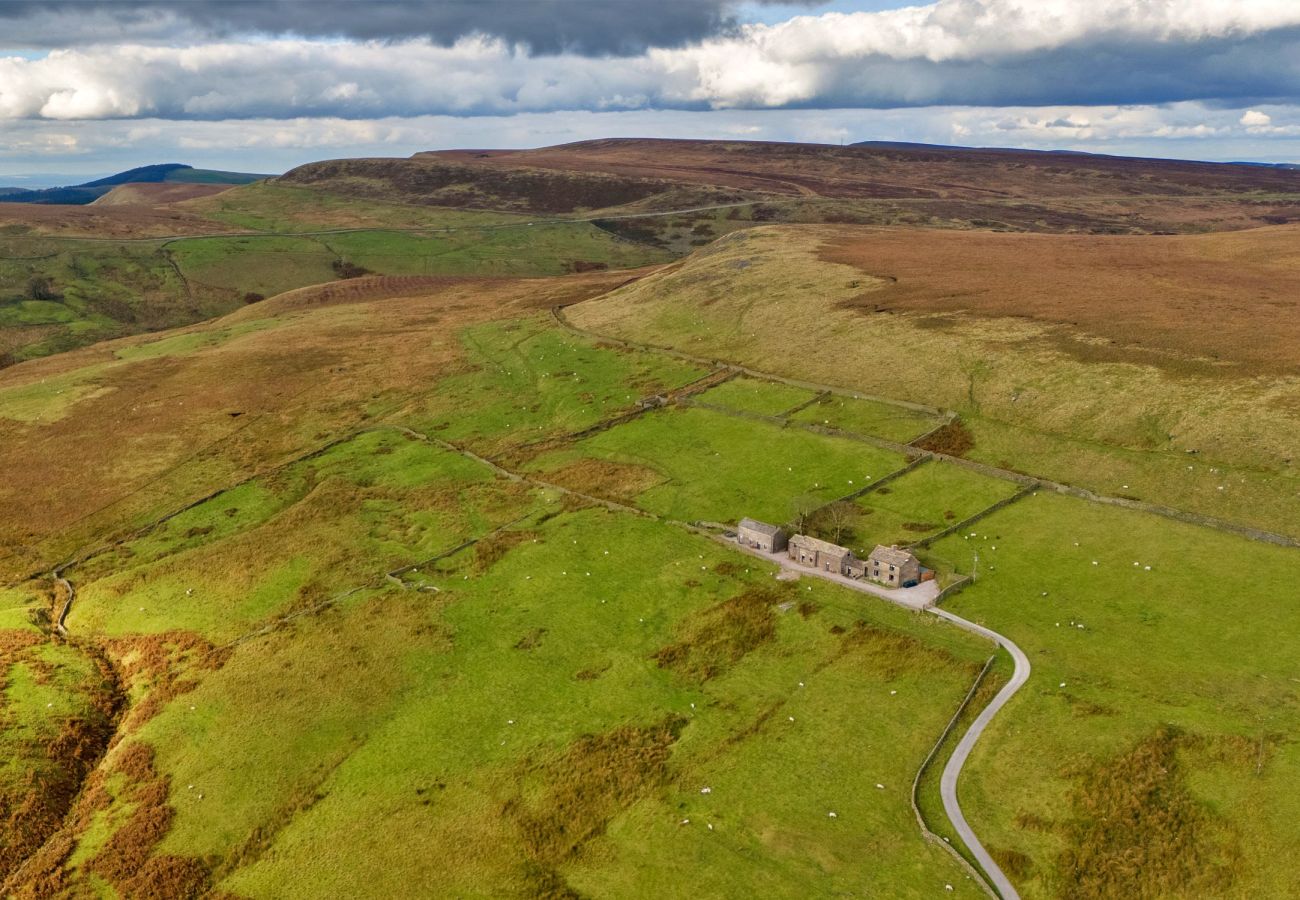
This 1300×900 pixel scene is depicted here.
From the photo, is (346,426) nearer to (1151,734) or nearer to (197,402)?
(197,402)

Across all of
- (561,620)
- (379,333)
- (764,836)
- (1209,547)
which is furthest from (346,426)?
(1209,547)

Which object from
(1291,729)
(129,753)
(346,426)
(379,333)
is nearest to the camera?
(1291,729)

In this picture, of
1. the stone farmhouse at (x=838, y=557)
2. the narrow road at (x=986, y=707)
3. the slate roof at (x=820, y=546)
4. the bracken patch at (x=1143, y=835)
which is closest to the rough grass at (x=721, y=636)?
the stone farmhouse at (x=838, y=557)

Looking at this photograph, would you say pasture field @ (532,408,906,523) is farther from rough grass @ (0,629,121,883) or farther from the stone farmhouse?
rough grass @ (0,629,121,883)

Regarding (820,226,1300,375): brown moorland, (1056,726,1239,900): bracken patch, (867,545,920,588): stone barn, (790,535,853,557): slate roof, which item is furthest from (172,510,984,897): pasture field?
(820,226,1300,375): brown moorland

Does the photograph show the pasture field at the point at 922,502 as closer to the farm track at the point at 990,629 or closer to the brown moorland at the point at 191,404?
the farm track at the point at 990,629

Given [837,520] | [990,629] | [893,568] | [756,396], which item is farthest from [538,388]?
[990,629]
